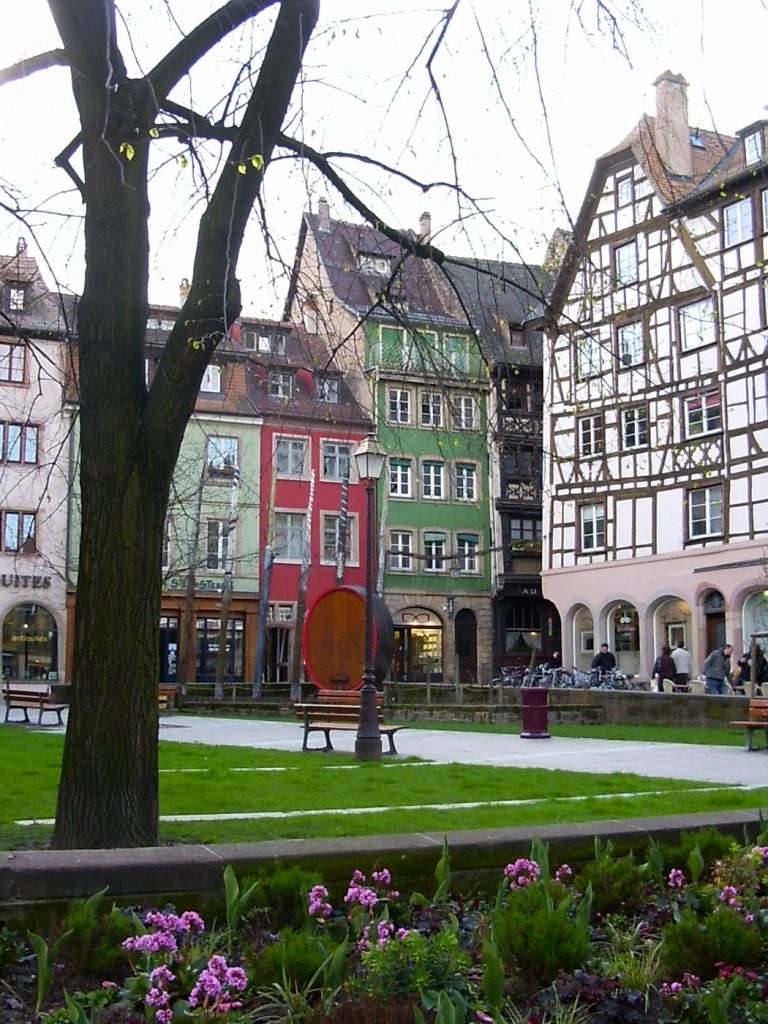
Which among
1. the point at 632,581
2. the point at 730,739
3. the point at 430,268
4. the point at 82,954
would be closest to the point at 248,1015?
the point at 82,954

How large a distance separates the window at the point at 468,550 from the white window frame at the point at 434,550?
2.17 ft

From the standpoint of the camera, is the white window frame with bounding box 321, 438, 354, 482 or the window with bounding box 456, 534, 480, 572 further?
the window with bounding box 456, 534, 480, 572

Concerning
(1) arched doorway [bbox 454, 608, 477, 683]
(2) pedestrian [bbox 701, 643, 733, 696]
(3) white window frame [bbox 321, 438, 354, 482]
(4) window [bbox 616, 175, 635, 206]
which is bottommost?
(2) pedestrian [bbox 701, 643, 733, 696]

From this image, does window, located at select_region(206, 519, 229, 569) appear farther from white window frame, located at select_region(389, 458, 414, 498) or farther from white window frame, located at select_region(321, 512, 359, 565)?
white window frame, located at select_region(389, 458, 414, 498)

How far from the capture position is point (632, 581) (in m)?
37.4

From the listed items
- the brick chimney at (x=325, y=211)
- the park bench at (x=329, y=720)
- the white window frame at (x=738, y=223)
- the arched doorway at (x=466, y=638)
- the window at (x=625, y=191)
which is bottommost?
the park bench at (x=329, y=720)

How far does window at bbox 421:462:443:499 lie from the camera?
49.5 m

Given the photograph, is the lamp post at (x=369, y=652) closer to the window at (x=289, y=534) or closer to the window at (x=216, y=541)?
the window at (x=216, y=541)

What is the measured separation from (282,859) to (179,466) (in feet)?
116

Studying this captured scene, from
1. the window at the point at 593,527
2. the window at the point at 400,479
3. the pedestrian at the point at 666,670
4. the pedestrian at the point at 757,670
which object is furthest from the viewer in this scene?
the window at the point at 400,479

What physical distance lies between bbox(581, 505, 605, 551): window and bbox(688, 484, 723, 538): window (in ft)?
13.2

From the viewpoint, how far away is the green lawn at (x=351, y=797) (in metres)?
8.08

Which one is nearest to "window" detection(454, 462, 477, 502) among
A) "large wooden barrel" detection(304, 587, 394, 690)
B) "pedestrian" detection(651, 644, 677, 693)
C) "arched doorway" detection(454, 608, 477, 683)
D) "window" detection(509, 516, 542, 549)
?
"window" detection(509, 516, 542, 549)

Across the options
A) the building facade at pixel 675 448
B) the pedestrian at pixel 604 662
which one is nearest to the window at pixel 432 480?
the building facade at pixel 675 448
